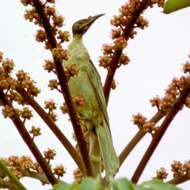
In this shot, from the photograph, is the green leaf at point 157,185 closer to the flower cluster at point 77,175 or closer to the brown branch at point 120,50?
the flower cluster at point 77,175

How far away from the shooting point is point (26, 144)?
2.53 meters

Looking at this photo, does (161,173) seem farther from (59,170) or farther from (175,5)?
(175,5)

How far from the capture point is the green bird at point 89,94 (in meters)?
3.37

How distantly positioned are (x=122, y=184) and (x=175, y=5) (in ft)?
2.21

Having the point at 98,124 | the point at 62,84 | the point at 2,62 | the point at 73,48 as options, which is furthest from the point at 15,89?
the point at 73,48

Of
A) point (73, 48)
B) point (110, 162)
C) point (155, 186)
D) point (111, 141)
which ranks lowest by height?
point (155, 186)

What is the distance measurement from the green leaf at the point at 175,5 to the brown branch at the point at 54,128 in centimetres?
95

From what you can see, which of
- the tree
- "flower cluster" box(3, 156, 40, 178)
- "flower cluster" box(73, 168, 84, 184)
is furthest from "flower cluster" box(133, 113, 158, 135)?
"flower cluster" box(3, 156, 40, 178)

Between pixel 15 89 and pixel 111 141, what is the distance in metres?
0.88

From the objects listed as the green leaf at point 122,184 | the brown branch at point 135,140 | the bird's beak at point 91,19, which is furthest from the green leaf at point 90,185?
the bird's beak at point 91,19

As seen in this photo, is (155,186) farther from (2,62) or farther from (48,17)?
(2,62)

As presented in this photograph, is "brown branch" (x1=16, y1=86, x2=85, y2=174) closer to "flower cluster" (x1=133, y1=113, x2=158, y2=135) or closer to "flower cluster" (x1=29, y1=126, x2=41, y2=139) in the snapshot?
"flower cluster" (x1=29, y1=126, x2=41, y2=139)

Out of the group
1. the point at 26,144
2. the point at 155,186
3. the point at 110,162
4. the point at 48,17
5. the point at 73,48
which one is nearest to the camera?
the point at 155,186

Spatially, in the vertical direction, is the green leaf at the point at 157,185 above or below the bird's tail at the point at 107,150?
below
